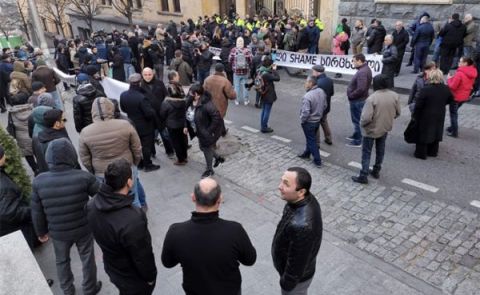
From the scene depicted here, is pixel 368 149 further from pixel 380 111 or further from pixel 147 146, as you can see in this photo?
pixel 147 146

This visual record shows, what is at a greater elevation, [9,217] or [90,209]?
[90,209]

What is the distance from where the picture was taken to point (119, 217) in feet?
10.1

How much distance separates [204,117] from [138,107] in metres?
1.16

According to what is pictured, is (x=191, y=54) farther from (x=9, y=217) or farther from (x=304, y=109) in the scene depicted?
(x=9, y=217)

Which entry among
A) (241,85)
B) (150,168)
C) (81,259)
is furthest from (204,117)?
(241,85)

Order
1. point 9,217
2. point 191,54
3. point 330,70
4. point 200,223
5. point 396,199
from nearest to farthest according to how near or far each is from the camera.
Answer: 1. point 200,223
2. point 9,217
3. point 396,199
4. point 330,70
5. point 191,54

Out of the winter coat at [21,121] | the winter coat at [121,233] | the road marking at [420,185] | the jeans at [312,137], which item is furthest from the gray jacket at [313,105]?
the winter coat at [21,121]

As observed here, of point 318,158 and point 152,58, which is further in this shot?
point 152,58

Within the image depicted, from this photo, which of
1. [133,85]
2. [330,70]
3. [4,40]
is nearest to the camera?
[133,85]

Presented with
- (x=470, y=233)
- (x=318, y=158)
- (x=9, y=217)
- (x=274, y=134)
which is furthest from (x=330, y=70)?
(x=9, y=217)

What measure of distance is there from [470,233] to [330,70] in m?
7.75

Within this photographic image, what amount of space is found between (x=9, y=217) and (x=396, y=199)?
5.22 m

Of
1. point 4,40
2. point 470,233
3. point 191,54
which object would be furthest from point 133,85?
point 4,40

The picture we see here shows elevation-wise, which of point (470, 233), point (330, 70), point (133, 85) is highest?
point (133, 85)
